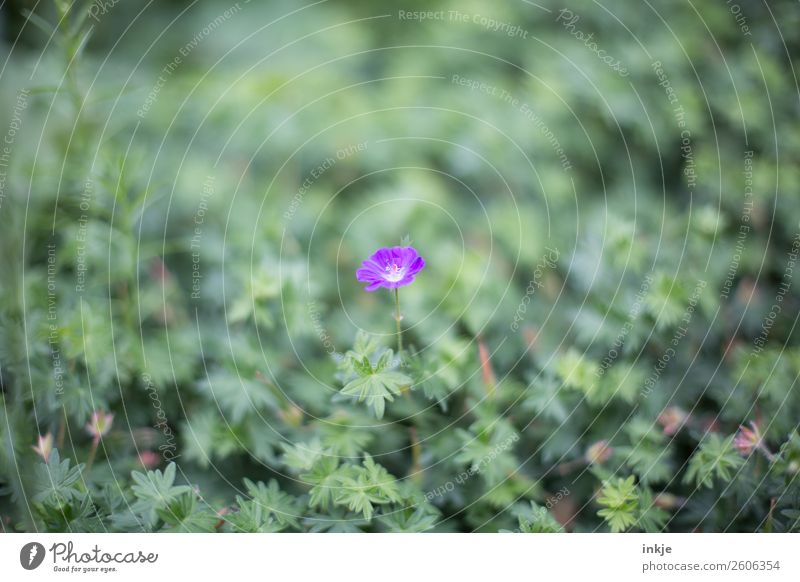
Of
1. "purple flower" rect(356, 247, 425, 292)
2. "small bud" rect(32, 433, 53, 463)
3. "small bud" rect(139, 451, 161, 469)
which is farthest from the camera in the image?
"small bud" rect(139, 451, 161, 469)

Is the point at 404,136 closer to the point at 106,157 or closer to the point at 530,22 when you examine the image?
the point at 530,22

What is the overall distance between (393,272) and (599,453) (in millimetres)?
581

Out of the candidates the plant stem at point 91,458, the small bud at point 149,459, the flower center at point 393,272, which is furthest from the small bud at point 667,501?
the plant stem at point 91,458

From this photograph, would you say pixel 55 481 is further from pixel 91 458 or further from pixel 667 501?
pixel 667 501

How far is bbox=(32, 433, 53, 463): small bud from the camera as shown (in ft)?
4.00

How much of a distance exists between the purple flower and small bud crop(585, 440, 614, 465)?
55cm

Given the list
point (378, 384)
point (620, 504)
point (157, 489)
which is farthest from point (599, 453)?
point (157, 489)

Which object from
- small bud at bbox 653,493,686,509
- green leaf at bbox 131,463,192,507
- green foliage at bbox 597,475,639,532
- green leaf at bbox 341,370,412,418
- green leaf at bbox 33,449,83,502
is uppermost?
green leaf at bbox 341,370,412,418

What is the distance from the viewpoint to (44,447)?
1227mm

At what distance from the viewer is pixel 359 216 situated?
1.78 m
